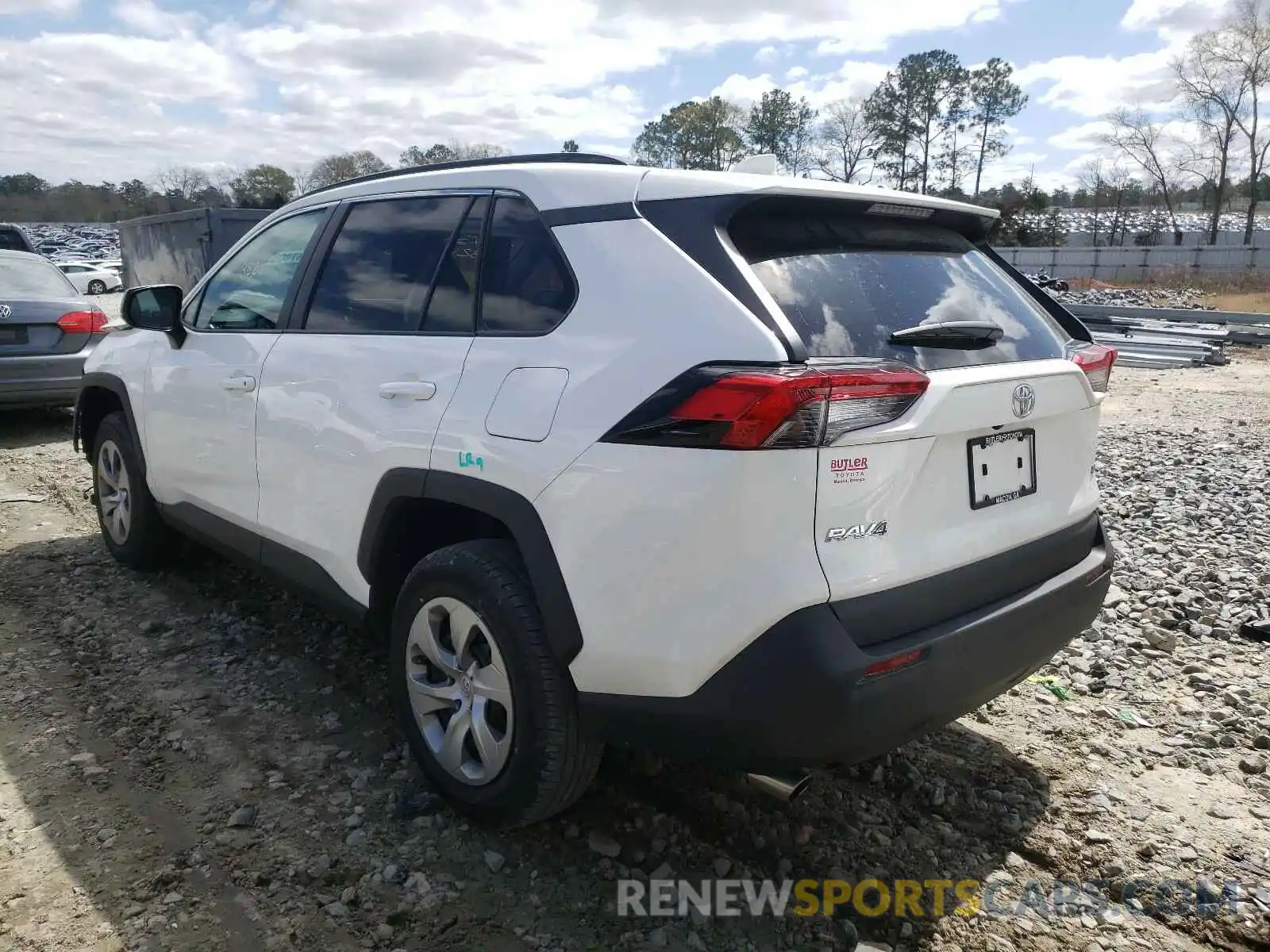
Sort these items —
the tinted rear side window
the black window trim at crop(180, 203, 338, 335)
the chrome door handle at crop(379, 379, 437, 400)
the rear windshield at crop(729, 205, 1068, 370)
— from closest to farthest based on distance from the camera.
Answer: the rear windshield at crop(729, 205, 1068, 370) → the tinted rear side window → the chrome door handle at crop(379, 379, 437, 400) → the black window trim at crop(180, 203, 338, 335)

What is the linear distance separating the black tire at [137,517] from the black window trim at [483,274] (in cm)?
270

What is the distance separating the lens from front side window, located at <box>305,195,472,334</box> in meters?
2.98

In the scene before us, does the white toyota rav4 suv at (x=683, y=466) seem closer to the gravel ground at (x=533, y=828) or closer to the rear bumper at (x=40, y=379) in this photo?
the gravel ground at (x=533, y=828)

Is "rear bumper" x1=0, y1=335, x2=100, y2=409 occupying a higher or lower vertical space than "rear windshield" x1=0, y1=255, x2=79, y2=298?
lower

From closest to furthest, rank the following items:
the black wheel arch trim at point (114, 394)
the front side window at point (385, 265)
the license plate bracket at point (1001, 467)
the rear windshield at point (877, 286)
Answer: the rear windshield at point (877, 286) < the license plate bracket at point (1001, 467) < the front side window at point (385, 265) < the black wheel arch trim at point (114, 394)

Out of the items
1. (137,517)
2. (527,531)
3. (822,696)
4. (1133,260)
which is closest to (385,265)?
(527,531)

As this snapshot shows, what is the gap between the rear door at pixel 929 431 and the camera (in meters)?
2.10

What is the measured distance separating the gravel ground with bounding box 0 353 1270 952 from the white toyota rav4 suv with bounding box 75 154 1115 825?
306 mm

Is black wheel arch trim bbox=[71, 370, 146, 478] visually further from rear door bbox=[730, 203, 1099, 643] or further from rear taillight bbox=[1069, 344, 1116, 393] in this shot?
rear taillight bbox=[1069, 344, 1116, 393]

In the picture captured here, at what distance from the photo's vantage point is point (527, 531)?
94.1 inches

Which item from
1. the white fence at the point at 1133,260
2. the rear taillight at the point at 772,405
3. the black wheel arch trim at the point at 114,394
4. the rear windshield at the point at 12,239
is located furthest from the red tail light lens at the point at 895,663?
the white fence at the point at 1133,260

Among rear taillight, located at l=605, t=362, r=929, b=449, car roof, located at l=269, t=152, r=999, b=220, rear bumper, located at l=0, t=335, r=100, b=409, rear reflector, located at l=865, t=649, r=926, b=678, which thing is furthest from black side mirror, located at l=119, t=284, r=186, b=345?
rear bumper, located at l=0, t=335, r=100, b=409

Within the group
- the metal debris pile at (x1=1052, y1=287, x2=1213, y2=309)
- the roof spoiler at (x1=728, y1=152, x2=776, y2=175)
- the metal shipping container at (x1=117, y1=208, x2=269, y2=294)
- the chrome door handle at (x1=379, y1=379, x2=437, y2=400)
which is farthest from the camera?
the metal debris pile at (x1=1052, y1=287, x2=1213, y2=309)

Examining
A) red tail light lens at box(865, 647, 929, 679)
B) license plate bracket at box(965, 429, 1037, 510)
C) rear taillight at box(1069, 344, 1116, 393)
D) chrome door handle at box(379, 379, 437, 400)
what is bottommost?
red tail light lens at box(865, 647, 929, 679)
